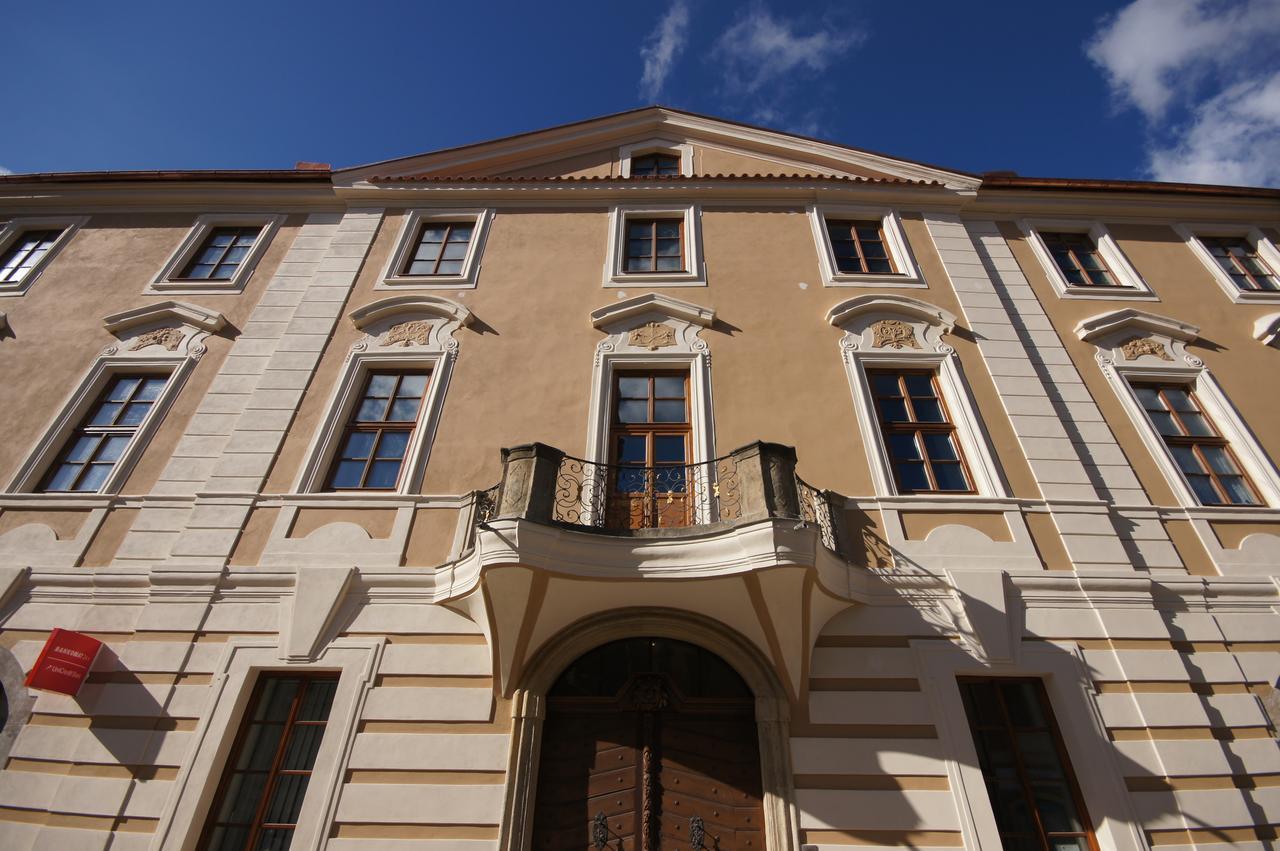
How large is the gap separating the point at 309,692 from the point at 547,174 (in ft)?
31.8

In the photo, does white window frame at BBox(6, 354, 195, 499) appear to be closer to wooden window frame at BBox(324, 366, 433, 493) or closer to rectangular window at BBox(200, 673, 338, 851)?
wooden window frame at BBox(324, 366, 433, 493)

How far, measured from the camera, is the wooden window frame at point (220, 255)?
10819 mm

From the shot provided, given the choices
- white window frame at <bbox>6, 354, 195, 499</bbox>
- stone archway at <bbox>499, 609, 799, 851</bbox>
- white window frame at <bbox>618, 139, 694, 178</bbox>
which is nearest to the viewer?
stone archway at <bbox>499, 609, 799, 851</bbox>

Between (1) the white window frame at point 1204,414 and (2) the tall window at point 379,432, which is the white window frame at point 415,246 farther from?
(1) the white window frame at point 1204,414

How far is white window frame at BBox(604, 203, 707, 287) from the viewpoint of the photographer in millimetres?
Answer: 10211

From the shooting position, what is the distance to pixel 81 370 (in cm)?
944

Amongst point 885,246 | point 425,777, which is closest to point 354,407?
point 425,777

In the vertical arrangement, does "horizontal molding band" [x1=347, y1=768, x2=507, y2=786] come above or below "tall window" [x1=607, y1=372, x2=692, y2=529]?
below

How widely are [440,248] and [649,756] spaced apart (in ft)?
28.2

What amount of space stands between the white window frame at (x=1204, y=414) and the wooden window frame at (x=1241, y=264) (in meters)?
2.80

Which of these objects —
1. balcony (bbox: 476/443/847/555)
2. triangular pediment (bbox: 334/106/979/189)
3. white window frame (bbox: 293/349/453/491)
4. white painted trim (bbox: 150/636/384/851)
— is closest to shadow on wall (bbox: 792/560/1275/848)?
balcony (bbox: 476/443/847/555)

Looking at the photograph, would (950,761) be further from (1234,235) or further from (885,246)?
(1234,235)

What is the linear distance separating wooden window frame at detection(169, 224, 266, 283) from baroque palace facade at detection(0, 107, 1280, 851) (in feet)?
0.28

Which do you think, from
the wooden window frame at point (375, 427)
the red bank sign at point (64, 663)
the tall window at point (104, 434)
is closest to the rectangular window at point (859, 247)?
the wooden window frame at point (375, 427)
